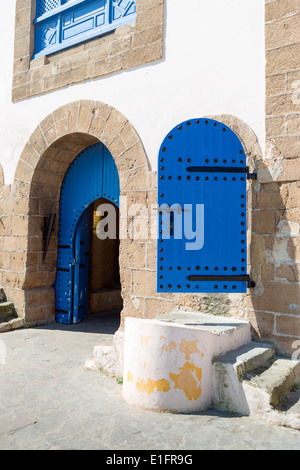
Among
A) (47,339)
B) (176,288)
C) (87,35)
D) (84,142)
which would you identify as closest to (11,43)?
(87,35)

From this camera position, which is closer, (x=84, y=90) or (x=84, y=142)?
(x=84, y=90)

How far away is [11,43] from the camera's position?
21.9 ft

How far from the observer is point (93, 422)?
2986mm

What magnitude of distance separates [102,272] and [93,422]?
4706mm

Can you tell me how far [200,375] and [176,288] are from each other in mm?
814

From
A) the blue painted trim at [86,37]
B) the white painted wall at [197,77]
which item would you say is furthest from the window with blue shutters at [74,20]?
the white painted wall at [197,77]

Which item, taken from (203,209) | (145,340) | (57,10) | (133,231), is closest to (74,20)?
(57,10)

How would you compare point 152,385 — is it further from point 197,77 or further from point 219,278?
point 197,77

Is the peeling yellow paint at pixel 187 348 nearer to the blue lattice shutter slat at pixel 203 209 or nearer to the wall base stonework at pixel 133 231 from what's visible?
the blue lattice shutter slat at pixel 203 209

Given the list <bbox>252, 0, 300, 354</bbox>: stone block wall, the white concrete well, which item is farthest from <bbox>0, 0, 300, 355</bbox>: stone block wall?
the white concrete well

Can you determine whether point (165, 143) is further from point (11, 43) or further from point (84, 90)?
point (11, 43)

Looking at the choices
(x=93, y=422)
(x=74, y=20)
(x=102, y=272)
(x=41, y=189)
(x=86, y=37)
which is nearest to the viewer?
(x=93, y=422)

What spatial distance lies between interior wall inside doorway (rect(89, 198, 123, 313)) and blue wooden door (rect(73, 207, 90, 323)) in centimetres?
41
